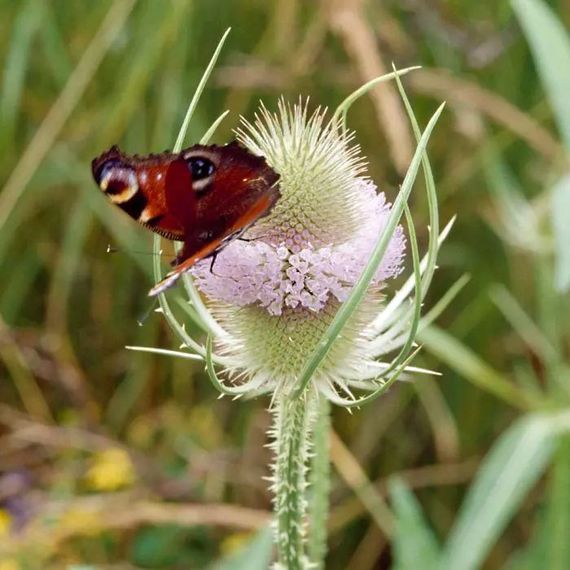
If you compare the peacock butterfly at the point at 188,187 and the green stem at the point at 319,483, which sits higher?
the peacock butterfly at the point at 188,187

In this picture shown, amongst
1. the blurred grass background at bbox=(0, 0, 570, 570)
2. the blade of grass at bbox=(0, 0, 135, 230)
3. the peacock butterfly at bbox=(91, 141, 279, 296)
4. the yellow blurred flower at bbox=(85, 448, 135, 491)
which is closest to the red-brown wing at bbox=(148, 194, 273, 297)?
the peacock butterfly at bbox=(91, 141, 279, 296)

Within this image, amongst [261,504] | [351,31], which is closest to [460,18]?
[351,31]

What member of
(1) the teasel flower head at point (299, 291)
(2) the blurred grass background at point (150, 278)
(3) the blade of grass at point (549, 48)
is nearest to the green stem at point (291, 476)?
(1) the teasel flower head at point (299, 291)

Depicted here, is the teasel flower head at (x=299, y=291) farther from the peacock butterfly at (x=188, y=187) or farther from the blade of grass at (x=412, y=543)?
the blade of grass at (x=412, y=543)

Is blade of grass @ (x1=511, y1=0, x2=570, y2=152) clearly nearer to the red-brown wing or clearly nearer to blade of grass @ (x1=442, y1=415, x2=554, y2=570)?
blade of grass @ (x1=442, y1=415, x2=554, y2=570)

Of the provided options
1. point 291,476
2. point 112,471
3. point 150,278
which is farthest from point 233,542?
point 291,476
